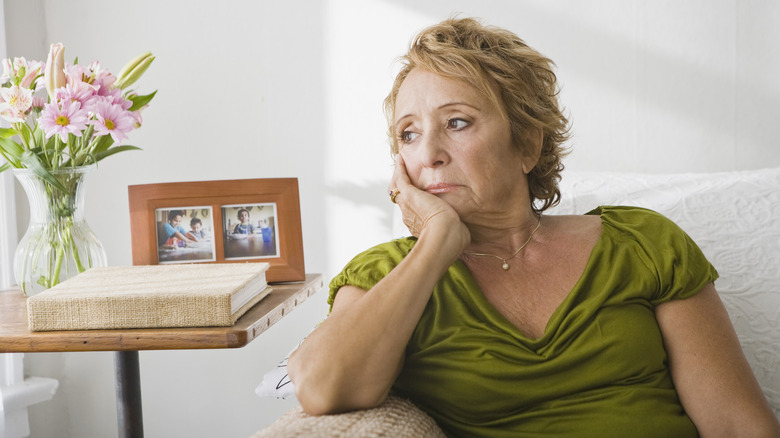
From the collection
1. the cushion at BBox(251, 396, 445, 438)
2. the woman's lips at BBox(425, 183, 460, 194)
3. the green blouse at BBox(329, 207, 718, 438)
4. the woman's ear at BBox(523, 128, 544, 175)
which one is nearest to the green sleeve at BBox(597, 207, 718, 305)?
the green blouse at BBox(329, 207, 718, 438)

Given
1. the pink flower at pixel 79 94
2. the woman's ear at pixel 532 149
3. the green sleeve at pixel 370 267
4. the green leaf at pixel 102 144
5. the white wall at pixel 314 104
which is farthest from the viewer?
the white wall at pixel 314 104

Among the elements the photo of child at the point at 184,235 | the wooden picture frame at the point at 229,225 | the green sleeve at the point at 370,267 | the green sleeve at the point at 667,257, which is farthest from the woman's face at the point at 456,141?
the photo of child at the point at 184,235

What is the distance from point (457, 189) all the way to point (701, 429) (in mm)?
527

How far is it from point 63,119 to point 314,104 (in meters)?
0.78

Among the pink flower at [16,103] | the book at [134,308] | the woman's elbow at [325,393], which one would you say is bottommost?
the woman's elbow at [325,393]

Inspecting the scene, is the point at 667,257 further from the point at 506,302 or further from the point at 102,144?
the point at 102,144

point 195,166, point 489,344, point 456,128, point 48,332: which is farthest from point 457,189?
point 195,166

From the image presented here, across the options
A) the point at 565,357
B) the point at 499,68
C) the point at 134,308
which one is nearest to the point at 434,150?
the point at 499,68

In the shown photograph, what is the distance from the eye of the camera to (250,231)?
163 centimetres

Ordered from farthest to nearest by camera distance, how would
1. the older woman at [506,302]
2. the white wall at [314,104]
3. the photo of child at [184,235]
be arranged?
the white wall at [314,104] < the photo of child at [184,235] < the older woman at [506,302]

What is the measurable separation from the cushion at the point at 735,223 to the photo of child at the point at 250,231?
0.64m

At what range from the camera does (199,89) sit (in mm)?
2029

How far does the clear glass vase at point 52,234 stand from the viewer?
4.79ft

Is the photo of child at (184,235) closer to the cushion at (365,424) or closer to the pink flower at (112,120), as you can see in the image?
the pink flower at (112,120)
